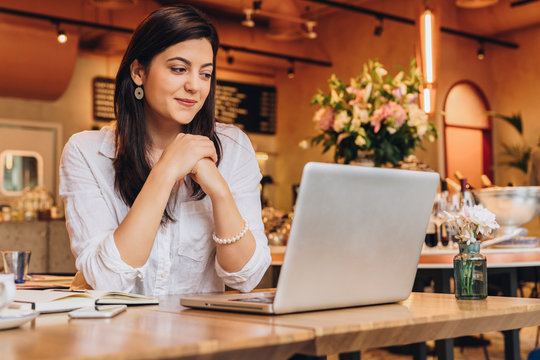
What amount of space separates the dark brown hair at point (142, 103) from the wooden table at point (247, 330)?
56cm

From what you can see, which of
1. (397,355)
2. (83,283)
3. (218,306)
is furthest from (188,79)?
(397,355)

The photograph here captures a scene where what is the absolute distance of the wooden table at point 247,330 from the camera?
0.80 m

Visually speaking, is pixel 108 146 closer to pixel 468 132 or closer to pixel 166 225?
pixel 166 225

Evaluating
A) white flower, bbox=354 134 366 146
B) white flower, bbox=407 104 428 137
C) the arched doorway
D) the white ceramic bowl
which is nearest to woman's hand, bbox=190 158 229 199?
the white ceramic bowl

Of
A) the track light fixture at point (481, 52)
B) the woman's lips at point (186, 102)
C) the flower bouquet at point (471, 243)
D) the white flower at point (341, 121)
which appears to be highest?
the track light fixture at point (481, 52)

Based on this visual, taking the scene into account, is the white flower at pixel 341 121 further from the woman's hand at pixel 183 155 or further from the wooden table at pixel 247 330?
the wooden table at pixel 247 330

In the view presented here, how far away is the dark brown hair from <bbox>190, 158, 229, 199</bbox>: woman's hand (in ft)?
0.79

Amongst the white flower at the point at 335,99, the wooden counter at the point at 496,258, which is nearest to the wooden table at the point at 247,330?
the wooden counter at the point at 496,258

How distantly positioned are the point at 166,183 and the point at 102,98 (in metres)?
8.61

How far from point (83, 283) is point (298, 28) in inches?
300

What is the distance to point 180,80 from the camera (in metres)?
1.71

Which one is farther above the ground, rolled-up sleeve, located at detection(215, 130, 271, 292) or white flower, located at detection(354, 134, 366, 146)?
white flower, located at detection(354, 134, 366, 146)

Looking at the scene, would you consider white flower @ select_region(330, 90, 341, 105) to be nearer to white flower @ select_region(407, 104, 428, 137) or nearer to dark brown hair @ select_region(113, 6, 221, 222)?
white flower @ select_region(407, 104, 428, 137)

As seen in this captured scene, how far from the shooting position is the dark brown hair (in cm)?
173
